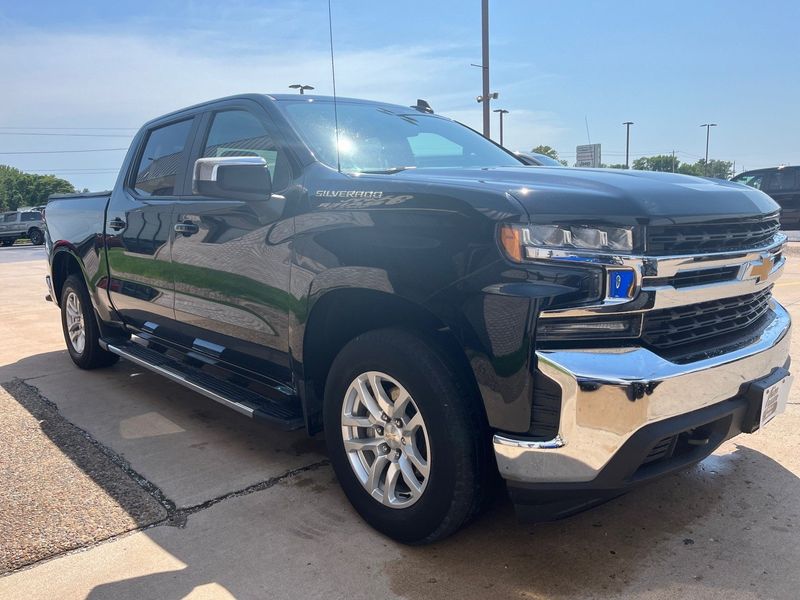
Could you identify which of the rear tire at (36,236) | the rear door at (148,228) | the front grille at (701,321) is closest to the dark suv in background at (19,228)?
the rear tire at (36,236)

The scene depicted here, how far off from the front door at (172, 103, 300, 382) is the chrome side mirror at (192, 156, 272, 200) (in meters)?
0.10

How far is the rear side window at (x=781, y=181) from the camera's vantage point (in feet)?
57.8

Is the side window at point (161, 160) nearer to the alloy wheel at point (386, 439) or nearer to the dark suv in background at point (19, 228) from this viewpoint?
the alloy wheel at point (386, 439)

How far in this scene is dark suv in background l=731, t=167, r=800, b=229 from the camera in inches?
693

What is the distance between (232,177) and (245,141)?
0.73 m

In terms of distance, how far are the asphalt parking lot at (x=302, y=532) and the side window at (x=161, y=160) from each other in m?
1.57

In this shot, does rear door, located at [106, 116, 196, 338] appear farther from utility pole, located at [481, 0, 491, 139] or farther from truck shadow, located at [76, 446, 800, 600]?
utility pole, located at [481, 0, 491, 139]

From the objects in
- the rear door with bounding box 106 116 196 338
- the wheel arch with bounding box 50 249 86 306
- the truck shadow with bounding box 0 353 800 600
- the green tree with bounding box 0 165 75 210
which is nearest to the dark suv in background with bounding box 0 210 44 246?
the wheel arch with bounding box 50 249 86 306

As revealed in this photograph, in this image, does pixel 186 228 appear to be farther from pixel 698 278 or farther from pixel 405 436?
pixel 698 278

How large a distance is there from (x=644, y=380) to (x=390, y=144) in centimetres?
202

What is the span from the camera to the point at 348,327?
305 cm

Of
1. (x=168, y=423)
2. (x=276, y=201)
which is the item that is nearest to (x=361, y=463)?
(x=276, y=201)

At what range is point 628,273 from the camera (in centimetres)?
215

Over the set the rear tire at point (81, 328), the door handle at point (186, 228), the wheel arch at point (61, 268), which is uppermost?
the door handle at point (186, 228)
